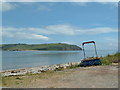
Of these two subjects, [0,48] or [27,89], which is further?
[0,48]

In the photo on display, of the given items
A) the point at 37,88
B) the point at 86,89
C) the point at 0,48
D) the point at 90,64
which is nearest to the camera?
the point at 86,89

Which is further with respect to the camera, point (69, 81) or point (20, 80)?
point (20, 80)

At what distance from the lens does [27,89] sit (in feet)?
27.6

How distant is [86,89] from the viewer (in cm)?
803

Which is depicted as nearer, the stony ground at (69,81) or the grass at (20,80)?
the stony ground at (69,81)

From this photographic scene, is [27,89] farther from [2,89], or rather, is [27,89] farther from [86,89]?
[86,89]

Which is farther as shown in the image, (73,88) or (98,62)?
(98,62)

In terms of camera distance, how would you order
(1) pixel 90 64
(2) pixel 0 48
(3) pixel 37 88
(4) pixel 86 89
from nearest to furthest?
(4) pixel 86 89 → (3) pixel 37 88 → (1) pixel 90 64 → (2) pixel 0 48

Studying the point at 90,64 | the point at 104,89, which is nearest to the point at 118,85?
the point at 104,89

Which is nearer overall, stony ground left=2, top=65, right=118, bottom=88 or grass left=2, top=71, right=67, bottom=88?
stony ground left=2, top=65, right=118, bottom=88

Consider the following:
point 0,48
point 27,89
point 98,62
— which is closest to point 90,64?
point 98,62

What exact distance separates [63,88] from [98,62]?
10763mm

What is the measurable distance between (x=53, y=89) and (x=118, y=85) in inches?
123

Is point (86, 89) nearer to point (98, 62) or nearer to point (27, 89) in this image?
point (27, 89)
